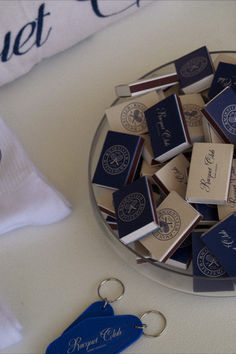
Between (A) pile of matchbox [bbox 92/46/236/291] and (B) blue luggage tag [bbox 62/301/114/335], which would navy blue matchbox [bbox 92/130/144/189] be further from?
(B) blue luggage tag [bbox 62/301/114/335]

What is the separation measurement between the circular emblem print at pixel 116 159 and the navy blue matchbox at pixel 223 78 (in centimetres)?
15

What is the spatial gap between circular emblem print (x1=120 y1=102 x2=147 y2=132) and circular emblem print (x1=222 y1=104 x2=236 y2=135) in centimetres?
11

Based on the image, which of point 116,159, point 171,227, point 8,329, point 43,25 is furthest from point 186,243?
point 43,25

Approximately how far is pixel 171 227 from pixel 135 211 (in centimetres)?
A: 5

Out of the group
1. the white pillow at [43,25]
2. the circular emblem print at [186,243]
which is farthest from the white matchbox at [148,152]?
the white pillow at [43,25]

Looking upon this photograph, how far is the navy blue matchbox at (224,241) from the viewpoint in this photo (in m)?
0.48

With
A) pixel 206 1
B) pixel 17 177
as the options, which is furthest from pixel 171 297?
pixel 206 1

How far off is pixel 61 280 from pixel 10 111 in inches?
12.2

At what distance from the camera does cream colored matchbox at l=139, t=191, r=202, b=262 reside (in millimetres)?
497

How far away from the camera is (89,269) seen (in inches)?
22.5

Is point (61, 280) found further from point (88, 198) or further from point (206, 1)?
point (206, 1)

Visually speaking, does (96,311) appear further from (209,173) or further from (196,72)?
(196,72)

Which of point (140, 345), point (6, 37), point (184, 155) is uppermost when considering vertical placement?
point (6, 37)

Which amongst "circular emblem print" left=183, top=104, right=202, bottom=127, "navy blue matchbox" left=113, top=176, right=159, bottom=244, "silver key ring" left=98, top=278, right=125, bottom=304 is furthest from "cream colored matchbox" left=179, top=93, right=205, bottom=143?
"silver key ring" left=98, top=278, right=125, bottom=304
